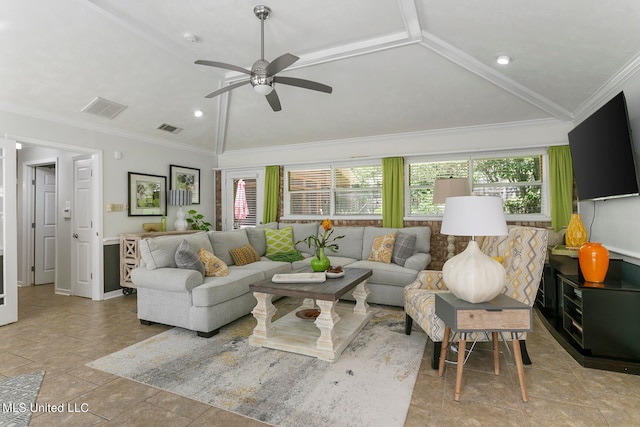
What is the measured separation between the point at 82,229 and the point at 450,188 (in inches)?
208

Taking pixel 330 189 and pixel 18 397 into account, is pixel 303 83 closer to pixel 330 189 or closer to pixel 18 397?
pixel 330 189

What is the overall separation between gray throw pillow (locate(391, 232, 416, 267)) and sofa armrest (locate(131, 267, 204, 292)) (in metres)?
2.49

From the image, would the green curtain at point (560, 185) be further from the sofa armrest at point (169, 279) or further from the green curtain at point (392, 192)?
the sofa armrest at point (169, 279)

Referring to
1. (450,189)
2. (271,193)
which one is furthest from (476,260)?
(271,193)

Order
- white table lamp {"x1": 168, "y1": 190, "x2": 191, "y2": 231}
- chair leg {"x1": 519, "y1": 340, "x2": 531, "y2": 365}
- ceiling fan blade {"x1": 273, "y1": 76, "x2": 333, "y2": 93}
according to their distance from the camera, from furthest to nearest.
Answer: white table lamp {"x1": 168, "y1": 190, "x2": 191, "y2": 231}, ceiling fan blade {"x1": 273, "y1": 76, "x2": 333, "y2": 93}, chair leg {"x1": 519, "y1": 340, "x2": 531, "y2": 365}

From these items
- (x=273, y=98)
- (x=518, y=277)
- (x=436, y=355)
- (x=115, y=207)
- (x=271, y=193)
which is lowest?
(x=436, y=355)

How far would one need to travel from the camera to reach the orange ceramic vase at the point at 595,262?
265 centimetres

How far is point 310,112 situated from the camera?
5.17 metres

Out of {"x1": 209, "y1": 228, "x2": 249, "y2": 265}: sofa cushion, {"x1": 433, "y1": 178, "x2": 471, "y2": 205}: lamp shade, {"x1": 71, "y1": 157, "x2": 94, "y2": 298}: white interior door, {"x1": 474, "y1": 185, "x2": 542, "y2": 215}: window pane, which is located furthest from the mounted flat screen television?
{"x1": 71, "y1": 157, "x2": 94, "y2": 298}: white interior door

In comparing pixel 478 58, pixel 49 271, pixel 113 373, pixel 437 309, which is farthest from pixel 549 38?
pixel 49 271

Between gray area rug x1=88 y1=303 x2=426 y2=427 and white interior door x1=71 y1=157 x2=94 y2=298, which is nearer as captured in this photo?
gray area rug x1=88 y1=303 x2=426 y2=427

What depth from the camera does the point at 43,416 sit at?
1987mm

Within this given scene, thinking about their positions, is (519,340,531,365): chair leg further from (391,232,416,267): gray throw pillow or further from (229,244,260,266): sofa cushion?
(229,244,260,266): sofa cushion

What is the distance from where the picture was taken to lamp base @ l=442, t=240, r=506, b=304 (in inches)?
85.4
